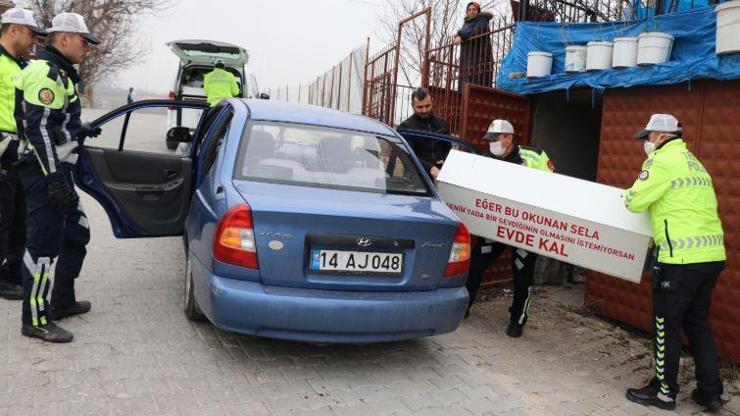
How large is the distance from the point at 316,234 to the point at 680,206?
6.97ft

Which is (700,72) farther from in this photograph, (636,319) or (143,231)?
(143,231)

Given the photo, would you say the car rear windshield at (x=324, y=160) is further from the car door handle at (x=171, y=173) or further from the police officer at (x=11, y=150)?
the police officer at (x=11, y=150)

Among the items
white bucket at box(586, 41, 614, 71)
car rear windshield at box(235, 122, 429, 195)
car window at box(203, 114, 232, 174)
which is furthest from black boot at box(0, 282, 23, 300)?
white bucket at box(586, 41, 614, 71)

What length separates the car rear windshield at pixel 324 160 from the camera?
3.79 metres

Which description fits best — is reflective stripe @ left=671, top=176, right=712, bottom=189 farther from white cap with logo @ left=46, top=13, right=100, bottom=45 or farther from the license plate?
white cap with logo @ left=46, top=13, right=100, bottom=45

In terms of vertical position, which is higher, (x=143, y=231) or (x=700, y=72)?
(x=700, y=72)

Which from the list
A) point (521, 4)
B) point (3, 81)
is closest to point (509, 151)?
point (521, 4)

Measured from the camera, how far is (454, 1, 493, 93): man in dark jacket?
7.59 m

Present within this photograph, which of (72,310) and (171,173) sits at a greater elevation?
(171,173)

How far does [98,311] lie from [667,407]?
3.90 meters

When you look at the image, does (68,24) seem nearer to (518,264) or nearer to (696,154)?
(518,264)

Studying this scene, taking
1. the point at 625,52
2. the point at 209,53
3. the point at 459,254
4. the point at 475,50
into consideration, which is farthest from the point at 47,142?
the point at 209,53

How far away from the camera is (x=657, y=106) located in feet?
16.7

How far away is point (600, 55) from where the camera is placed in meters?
5.43
